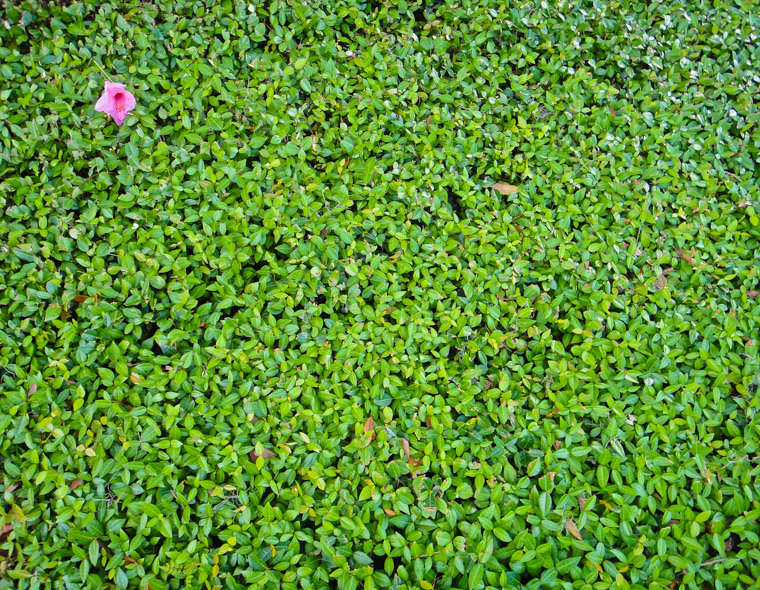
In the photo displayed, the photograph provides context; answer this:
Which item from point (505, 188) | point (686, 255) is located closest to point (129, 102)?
point (505, 188)

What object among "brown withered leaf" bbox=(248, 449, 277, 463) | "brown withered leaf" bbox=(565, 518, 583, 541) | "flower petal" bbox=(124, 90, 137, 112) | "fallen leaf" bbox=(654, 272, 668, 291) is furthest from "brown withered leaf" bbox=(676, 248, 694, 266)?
"flower petal" bbox=(124, 90, 137, 112)

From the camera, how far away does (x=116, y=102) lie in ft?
7.44

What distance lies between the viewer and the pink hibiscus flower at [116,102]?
2.24m

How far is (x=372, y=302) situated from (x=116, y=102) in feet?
4.47

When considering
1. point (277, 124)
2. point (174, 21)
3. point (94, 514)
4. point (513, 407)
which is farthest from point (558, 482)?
point (174, 21)

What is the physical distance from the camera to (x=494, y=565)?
69.3 inches

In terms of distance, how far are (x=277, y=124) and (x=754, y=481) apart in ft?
7.75

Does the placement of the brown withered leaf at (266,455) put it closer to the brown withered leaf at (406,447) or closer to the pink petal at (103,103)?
the brown withered leaf at (406,447)

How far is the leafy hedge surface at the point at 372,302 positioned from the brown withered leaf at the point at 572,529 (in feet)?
0.13

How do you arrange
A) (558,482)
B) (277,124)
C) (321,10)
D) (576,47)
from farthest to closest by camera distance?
(576,47)
(321,10)
(277,124)
(558,482)

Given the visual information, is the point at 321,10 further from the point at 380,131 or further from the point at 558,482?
the point at 558,482

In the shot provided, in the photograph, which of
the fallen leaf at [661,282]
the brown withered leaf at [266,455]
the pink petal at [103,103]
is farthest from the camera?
the fallen leaf at [661,282]

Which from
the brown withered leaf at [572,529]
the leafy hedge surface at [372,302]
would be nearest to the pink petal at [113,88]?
the leafy hedge surface at [372,302]

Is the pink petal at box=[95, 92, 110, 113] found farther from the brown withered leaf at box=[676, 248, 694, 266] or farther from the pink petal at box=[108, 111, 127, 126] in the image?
the brown withered leaf at box=[676, 248, 694, 266]
